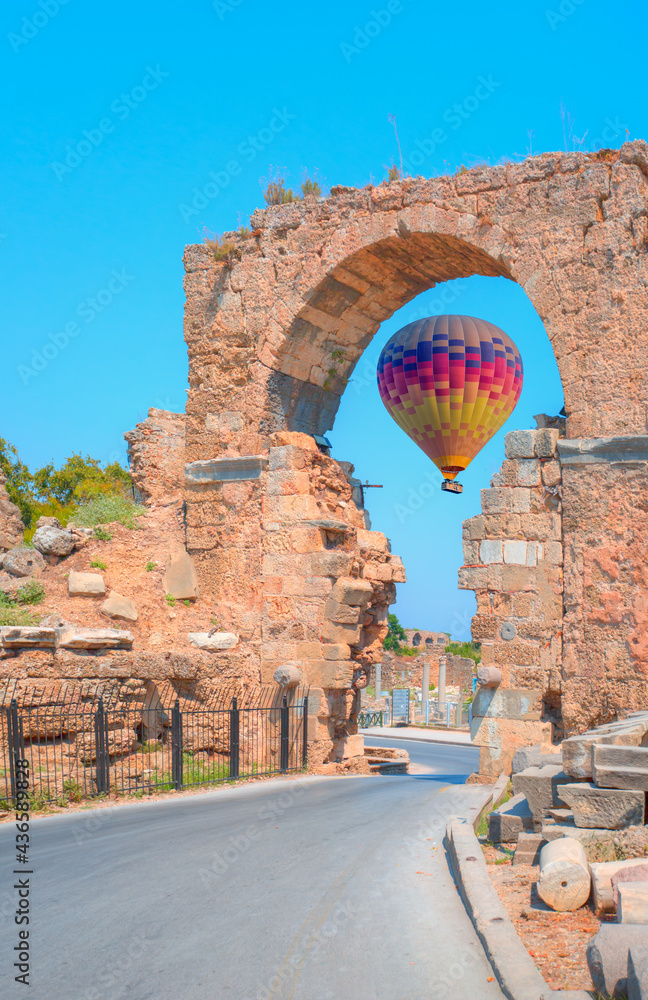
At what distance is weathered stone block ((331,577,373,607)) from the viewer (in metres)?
11.8

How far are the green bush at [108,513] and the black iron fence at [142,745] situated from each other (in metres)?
2.97

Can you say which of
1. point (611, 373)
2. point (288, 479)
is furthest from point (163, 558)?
point (611, 373)

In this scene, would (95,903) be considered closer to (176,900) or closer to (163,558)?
(176,900)

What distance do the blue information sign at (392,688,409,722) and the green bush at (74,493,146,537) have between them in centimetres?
1971

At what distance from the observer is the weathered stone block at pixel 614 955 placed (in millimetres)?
3412

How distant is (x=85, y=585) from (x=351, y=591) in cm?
322

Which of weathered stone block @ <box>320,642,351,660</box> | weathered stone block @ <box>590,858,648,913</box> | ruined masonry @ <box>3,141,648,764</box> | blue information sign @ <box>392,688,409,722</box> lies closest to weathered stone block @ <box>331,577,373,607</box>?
ruined masonry @ <box>3,141,648,764</box>

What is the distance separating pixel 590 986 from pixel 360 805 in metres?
5.19

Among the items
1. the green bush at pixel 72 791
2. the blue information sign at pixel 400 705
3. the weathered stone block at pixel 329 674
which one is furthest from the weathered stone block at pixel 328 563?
the blue information sign at pixel 400 705

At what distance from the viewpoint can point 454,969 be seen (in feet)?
13.3

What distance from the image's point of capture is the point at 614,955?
3439 mm

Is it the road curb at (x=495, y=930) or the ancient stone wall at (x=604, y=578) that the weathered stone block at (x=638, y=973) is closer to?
the road curb at (x=495, y=930)

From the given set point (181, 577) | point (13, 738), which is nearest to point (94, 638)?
point (13, 738)

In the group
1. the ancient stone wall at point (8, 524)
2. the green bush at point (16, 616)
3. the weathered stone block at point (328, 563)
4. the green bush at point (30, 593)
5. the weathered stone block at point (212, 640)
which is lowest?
the weathered stone block at point (212, 640)
